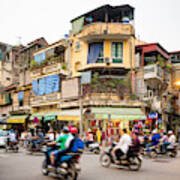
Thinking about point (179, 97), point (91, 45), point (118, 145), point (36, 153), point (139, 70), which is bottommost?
point (36, 153)

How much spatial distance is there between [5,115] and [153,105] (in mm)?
22183

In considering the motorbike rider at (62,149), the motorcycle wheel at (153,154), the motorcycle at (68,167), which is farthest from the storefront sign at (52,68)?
the motorcycle at (68,167)

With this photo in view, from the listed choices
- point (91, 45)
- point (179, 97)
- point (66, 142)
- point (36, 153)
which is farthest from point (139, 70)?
point (66, 142)

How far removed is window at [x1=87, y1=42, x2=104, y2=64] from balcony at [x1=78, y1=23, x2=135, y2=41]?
0.73 m

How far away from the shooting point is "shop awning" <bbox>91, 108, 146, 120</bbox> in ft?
74.6

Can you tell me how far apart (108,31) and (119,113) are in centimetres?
803

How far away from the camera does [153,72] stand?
81.9 ft

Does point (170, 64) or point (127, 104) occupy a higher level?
point (170, 64)

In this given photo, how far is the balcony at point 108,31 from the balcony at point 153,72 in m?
3.60

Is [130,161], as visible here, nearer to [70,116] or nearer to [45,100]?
[70,116]

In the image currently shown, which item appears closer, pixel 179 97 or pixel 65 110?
pixel 65 110

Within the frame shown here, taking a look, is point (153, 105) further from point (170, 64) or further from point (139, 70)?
point (170, 64)

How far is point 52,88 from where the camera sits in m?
28.2

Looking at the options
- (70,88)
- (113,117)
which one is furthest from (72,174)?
(70,88)
